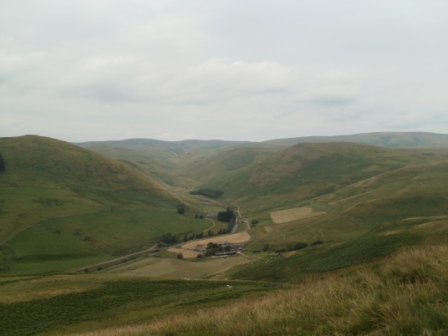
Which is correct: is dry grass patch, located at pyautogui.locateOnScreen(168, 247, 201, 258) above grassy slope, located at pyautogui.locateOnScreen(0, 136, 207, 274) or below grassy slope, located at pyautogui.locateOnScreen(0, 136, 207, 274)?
below

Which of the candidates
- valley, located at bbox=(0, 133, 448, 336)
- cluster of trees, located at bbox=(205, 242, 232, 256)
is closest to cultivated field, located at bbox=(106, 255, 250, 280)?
valley, located at bbox=(0, 133, 448, 336)

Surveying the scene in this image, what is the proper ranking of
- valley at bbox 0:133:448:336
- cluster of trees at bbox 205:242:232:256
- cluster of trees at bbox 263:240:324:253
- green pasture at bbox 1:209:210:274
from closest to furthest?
valley at bbox 0:133:448:336 → cluster of trees at bbox 263:240:324:253 → cluster of trees at bbox 205:242:232:256 → green pasture at bbox 1:209:210:274

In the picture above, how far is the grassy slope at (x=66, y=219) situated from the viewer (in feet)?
375

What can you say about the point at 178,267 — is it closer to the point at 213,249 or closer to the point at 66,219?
the point at 213,249

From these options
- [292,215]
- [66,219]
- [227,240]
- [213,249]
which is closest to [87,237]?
[66,219]

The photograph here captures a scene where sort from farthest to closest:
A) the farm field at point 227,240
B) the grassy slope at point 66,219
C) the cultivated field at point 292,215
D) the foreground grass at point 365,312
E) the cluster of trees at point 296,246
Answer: the cultivated field at point 292,215, the farm field at point 227,240, the grassy slope at point 66,219, the cluster of trees at point 296,246, the foreground grass at point 365,312

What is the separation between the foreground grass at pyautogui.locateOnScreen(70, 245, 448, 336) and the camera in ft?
25.5

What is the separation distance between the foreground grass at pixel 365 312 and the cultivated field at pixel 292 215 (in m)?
133

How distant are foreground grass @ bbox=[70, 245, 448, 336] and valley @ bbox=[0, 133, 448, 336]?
46 mm

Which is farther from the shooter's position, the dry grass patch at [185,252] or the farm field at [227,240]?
the farm field at [227,240]

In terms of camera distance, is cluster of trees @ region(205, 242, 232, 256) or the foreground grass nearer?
the foreground grass

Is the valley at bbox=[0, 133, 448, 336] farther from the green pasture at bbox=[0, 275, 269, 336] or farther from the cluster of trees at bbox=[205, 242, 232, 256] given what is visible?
the cluster of trees at bbox=[205, 242, 232, 256]

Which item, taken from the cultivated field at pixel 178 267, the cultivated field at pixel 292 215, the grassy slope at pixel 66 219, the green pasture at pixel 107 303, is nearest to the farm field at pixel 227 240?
the cultivated field at pixel 178 267

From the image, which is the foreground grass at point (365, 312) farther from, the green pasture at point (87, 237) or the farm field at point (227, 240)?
the farm field at point (227, 240)
